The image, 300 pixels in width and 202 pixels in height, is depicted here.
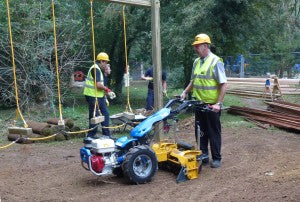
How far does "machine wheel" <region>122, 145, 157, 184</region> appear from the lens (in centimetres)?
596

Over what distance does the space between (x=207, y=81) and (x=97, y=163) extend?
2198mm

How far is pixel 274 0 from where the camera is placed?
13461mm

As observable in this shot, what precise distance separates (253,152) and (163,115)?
2.40 metres

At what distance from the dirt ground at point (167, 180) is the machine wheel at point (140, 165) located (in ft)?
0.40

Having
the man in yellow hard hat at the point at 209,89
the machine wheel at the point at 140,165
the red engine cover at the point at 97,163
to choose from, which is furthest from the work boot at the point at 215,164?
the red engine cover at the point at 97,163

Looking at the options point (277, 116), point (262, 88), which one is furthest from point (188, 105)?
point (262, 88)

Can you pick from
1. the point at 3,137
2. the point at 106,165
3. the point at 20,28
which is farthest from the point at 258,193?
the point at 20,28

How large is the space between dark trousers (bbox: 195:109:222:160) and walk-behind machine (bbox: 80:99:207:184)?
11.8 inches

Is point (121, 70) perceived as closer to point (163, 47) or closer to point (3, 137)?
point (163, 47)

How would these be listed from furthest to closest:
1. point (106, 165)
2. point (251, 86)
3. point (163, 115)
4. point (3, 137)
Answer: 1. point (251, 86)
2. point (3, 137)
3. point (163, 115)
4. point (106, 165)

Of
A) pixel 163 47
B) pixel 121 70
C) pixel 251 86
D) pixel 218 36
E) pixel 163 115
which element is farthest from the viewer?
Answer: pixel 251 86

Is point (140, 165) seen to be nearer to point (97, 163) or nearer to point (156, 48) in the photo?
point (97, 163)

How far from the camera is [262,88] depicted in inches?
872

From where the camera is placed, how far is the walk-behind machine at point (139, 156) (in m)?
5.97
